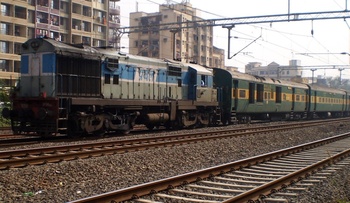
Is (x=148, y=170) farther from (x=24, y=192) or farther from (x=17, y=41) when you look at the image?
(x=17, y=41)

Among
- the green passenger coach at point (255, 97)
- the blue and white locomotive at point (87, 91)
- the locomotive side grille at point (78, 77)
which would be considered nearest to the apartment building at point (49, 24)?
the green passenger coach at point (255, 97)

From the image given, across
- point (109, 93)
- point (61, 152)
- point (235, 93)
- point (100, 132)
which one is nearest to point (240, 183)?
point (61, 152)

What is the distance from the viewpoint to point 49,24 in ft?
171

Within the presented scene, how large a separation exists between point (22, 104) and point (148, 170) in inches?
261

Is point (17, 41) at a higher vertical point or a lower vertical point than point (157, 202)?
higher

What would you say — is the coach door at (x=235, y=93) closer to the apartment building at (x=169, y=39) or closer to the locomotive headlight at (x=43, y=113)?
the locomotive headlight at (x=43, y=113)

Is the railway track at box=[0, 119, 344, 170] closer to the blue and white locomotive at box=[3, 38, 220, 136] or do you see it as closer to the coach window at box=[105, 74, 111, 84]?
the blue and white locomotive at box=[3, 38, 220, 136]

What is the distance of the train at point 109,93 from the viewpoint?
13.8 meters

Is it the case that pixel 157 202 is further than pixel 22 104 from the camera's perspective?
No

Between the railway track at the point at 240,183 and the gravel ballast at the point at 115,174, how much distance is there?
0.54 m

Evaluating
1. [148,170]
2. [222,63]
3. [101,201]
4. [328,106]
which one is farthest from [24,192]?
[222,63]

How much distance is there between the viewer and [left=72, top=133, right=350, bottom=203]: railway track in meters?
6.75

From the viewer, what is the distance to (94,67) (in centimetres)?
1521

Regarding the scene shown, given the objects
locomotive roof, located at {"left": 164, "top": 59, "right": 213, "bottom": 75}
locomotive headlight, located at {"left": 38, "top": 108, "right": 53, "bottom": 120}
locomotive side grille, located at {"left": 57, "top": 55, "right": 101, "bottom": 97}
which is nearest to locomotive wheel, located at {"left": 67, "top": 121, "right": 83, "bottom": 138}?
locomotive side grille, located at {"left": 57, "top": 55, "right": 101, "bottom": 97}
